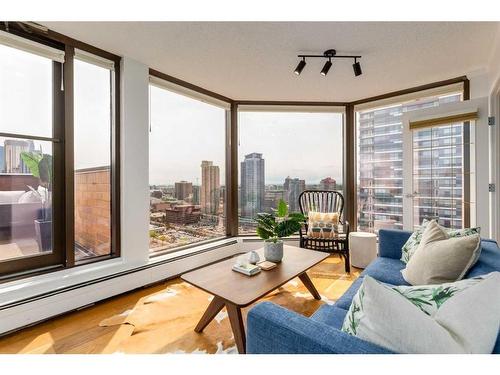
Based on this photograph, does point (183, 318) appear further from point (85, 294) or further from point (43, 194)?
point (43, 194)

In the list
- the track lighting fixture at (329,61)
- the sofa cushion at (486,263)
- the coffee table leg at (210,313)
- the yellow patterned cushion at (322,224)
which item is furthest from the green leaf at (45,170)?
the sofa cushion at (486,263)

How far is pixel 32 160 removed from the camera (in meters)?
2.10

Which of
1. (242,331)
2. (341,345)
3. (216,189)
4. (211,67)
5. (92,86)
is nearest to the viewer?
(341,345)

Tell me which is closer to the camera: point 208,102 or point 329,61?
point 329,61

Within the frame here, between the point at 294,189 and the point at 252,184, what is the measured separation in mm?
678

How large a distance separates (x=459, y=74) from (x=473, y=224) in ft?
5.60

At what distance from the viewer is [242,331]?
1.58m

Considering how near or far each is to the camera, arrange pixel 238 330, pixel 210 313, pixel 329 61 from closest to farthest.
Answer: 1. pixel 238 330
2. pixel 210 313
3. pixel 329 61

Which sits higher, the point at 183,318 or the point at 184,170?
the point at 184,170

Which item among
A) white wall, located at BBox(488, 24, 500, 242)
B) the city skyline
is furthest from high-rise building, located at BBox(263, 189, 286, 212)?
white wall, located at BBox(488, 24, 500, 242)

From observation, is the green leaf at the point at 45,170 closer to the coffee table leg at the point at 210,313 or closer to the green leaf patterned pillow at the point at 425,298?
the coffee table leg at the point at 210,313

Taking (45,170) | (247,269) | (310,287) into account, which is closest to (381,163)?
(310,287)
